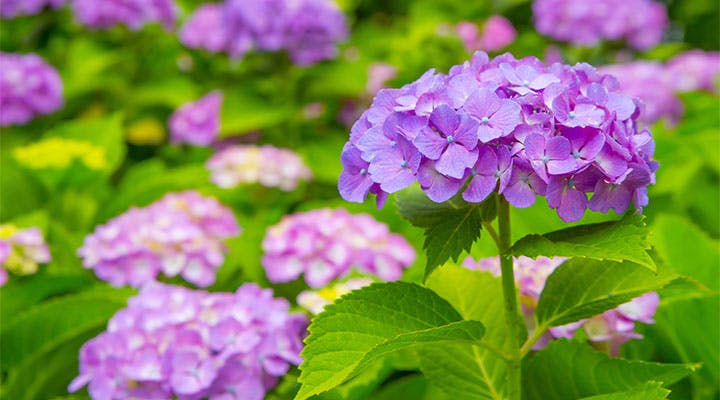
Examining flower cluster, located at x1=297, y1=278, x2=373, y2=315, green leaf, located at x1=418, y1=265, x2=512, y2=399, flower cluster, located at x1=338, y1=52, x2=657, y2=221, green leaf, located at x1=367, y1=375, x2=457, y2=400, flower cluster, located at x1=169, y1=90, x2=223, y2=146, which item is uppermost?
flower cluster, located at x1=338, y1=52, x2=657, y2=221

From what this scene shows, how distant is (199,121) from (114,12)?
21.1 inches

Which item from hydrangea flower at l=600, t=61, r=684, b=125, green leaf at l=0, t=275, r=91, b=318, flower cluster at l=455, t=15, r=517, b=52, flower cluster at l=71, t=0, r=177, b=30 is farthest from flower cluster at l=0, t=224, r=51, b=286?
flower cluster at l=455, t=15, r=517, b=52

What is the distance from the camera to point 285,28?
247 centimetres

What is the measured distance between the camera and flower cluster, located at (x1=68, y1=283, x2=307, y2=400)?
119 cm

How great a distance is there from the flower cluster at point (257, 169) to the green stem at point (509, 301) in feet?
3.68

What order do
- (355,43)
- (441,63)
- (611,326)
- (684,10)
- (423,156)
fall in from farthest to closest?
(684,10)
(355,43)
(441,63)
(611,326)
(423,156)

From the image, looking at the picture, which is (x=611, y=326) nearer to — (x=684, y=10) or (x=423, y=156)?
(x=423, y=156)

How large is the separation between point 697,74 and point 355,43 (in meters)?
1.37

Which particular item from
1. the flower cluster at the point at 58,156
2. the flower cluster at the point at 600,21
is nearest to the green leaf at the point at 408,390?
the flower cluster at the point at 58,156

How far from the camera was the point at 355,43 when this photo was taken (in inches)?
142

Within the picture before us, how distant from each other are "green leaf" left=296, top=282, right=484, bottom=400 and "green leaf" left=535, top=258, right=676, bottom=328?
0.12m

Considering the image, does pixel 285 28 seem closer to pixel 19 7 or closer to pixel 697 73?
pixel 19 7

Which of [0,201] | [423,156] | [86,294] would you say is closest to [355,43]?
[0,201]

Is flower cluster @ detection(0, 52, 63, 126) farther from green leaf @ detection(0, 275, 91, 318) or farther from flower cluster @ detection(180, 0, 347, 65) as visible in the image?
green leaf @ detection(0, 275, 91, 318)
